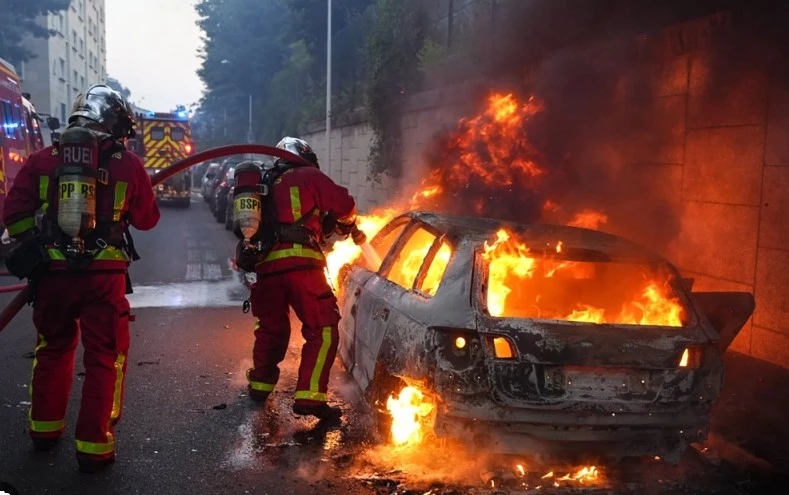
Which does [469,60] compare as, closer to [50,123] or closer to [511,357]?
[50,123]

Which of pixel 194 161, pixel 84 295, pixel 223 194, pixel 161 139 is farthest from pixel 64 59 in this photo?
pixel 84 295

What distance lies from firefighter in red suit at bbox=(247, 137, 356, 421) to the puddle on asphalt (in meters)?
3.83

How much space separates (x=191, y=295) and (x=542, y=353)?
6630 millimetres

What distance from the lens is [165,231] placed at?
17.2m

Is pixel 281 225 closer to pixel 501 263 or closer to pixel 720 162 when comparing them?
pixel 501 263

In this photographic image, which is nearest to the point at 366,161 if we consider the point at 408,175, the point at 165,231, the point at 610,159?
the point at 408,175

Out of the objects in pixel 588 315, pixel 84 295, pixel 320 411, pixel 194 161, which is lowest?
pixel 320 411

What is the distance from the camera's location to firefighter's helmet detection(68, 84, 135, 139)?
14.1 ft

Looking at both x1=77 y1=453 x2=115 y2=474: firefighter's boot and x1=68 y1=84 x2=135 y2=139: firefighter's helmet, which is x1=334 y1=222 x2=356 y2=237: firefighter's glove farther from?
x1=77 y1=453 x2=115 y2=474: firefighter's boot

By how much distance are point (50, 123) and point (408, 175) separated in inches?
305

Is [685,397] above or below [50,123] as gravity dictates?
below

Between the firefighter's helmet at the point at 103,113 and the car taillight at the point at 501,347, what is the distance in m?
2.61

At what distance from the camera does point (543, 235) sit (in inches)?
172

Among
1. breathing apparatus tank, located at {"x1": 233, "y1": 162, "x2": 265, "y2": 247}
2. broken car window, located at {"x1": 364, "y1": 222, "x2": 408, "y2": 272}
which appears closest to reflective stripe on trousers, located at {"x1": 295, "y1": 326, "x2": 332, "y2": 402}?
breathing apparatus tank, located at {"x1": 233, "y1": 162, "x2": 265, "y2": 247}
